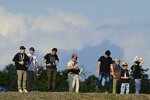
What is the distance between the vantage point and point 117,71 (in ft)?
85.3

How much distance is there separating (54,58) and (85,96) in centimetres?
282

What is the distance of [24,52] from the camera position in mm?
23891

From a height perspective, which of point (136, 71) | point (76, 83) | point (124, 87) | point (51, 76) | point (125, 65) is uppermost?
point (125, 65)

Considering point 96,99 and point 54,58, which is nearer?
point 96,99

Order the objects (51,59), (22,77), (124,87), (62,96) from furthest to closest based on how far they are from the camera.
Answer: (124,87)
(51,59)
(22,77)
(62,96)

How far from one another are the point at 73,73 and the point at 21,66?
7.91 ft

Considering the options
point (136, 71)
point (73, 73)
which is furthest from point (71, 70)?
point (136, 71)

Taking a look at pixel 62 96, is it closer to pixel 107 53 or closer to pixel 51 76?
pixel 51 76

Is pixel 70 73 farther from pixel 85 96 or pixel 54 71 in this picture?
pixel 85 96

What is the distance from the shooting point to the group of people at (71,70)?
78.3 ft

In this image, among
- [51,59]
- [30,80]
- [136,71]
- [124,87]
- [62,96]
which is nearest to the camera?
[62,96]

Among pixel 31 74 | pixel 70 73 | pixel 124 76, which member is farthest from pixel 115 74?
pixel 31 74

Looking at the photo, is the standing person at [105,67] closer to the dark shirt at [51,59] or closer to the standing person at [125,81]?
the standing person at [125,81]

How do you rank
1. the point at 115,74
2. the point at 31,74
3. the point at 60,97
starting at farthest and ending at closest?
the point at 115,74, the point at 31,74, the point at 60,97
